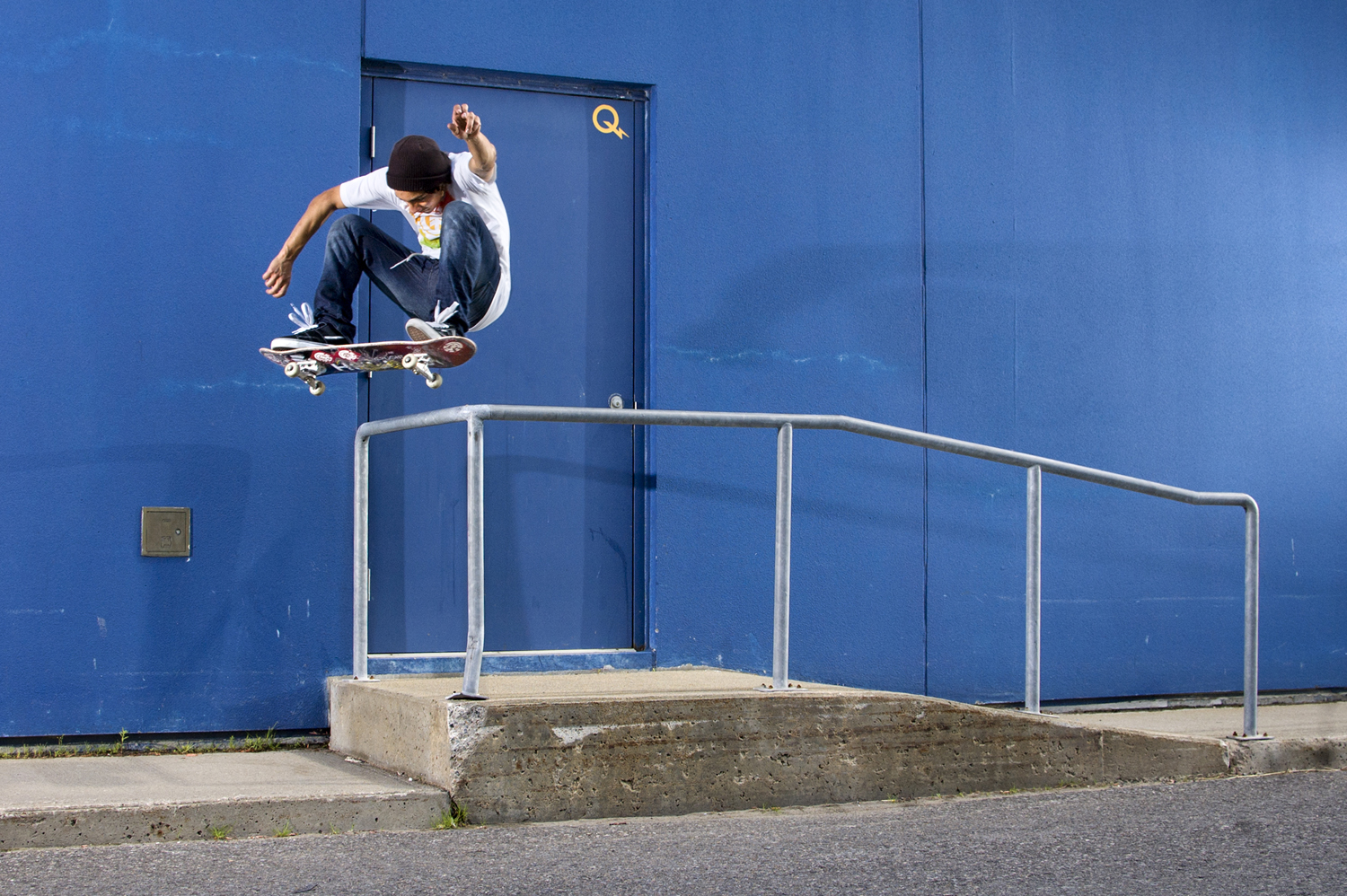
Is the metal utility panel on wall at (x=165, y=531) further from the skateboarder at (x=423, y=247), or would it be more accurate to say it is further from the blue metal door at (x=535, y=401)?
the skateboarder at (x=423, y=247)

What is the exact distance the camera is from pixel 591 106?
17.1ft

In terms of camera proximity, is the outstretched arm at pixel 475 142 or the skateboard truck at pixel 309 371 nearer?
the outstretched arm at pixel 475 142

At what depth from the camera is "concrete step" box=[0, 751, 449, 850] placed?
3.25 m

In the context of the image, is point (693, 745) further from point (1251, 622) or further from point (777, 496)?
point (1251, 622)

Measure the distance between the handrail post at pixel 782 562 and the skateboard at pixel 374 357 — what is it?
1062mm

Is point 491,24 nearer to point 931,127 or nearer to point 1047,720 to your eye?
point 931,127

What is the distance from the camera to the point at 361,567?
175 inches

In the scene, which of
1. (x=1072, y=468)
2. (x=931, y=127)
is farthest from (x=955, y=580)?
(x=931, y=127)

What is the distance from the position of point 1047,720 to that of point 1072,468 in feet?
2.99

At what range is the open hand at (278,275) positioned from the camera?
4457 mm

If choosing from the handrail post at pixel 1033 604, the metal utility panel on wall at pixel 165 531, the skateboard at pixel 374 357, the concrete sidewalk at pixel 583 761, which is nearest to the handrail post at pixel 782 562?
the concrete sidewalk at pixel 583 761

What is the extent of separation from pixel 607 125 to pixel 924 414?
188 centimetres

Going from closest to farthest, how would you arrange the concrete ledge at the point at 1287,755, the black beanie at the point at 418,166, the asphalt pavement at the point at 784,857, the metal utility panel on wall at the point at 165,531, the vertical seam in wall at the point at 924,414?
the asphalt pavement at the point at 784,857
the black beanie at the point at 418,166
the metal utility panel on wall at the point at 165,531
the concrete ledge at the point at 1287,755
the vertical seam in wall at the point at 924,414

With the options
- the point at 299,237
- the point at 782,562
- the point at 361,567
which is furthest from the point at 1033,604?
the point at 299,237
